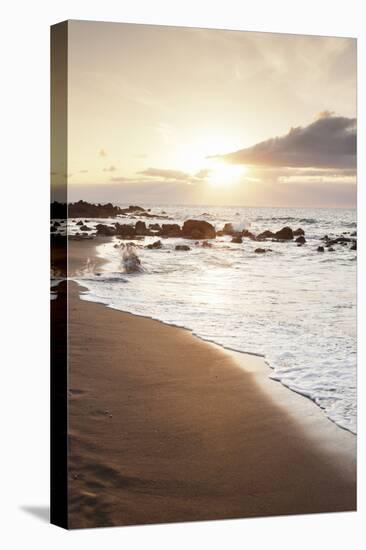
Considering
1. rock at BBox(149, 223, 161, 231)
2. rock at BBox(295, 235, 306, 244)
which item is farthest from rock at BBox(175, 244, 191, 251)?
rock at BBox(295, 235, 306, 244)

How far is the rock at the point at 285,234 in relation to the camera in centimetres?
726

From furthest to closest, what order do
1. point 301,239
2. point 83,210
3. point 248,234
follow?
point 301,239
point 248,234
point 83,210

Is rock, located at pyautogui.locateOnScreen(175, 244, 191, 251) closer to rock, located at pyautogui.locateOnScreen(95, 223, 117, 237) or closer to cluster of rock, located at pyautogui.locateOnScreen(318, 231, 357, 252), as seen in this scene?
rock, located at pyautogui.locateOnScreen(95, 223, 117, 237)

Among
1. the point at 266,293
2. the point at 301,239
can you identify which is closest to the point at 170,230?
the point at 266,293

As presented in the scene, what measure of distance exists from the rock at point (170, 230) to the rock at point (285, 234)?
2.12 feet

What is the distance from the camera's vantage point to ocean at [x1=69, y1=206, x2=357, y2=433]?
22.4ft

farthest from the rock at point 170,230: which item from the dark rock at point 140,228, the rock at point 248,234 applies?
the rock at point 248,234

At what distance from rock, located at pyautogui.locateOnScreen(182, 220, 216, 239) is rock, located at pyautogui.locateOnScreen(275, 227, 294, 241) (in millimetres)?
425

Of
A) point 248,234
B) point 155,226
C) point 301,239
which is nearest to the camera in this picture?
point 155,226

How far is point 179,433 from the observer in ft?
22.1

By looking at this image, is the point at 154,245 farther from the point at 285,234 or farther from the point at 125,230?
the point at 285,234

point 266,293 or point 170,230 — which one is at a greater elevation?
point 170,230

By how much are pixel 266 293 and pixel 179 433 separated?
103 cm

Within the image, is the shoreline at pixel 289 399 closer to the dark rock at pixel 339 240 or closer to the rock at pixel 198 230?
the rock at pixel 198 230
